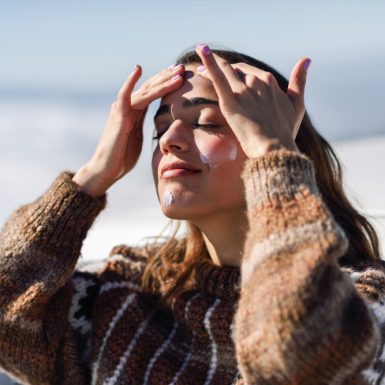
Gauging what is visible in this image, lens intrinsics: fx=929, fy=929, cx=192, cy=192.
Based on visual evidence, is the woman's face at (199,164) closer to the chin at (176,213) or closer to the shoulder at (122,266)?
the chin at (176,213)

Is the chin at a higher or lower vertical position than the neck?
higher

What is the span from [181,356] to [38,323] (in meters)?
0.25

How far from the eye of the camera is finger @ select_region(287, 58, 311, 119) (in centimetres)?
147

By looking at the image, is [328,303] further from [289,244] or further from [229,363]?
[229,363]

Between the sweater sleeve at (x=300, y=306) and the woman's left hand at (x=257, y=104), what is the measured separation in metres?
0.12

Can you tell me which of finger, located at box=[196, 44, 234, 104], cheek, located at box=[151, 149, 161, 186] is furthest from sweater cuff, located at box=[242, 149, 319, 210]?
cheek, located at box=[151, 149, 161, 186]

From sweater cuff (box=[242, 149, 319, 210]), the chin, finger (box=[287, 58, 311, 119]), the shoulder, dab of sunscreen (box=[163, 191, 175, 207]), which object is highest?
finger (box=[287, 58, 311, 119])

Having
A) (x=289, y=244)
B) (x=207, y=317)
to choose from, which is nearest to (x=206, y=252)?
(x=207, y=317)

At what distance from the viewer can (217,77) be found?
1.44 metres

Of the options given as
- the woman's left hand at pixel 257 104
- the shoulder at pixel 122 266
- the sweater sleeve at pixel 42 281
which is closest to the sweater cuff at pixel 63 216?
the sweater sleeve at pixel 42 281

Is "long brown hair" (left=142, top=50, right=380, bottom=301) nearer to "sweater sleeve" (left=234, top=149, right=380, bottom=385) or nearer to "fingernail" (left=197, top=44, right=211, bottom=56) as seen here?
"fingernail" (left=197, top=44, right=211, bottom=56)

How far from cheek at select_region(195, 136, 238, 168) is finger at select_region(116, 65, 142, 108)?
0.19 metres

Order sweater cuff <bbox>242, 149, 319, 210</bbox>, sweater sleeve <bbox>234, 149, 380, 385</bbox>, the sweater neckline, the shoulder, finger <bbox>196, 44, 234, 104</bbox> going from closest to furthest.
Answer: sweater sleeve <bbox>234, 149, 380, 385</bbox>
sweater cuff <bbox>242, 149, 319, 210</bbox>
finger <bbox>196, 44, 234, 104</bbox>
the sweater neckline
the shoulder

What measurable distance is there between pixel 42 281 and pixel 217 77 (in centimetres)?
47
